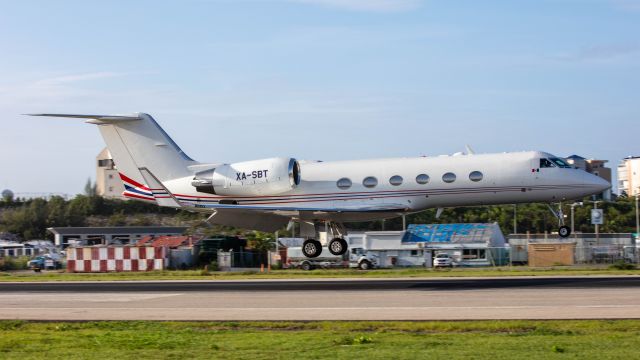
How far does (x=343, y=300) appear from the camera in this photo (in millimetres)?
25203

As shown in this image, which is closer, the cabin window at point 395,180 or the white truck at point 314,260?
the cabin window at point 395,180

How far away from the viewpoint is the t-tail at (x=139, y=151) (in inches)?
1393

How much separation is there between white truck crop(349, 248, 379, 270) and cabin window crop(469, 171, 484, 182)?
1874cm

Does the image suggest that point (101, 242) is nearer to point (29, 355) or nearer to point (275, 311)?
point (275, 311)

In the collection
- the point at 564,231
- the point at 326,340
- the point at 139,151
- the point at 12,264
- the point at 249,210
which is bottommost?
the point at 326,340

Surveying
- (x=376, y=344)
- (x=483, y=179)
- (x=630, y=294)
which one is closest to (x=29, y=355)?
(x=376, y=344)

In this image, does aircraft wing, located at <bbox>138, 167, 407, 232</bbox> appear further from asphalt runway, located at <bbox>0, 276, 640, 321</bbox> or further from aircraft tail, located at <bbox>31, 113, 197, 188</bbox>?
asphalt runway, located at <bbox>0, 276, 640, 321</bbox>

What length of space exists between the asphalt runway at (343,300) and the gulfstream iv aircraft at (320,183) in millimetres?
2817

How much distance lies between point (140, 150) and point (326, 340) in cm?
2024

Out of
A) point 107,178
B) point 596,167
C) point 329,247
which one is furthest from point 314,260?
point 596,167

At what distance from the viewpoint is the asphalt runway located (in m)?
21.6

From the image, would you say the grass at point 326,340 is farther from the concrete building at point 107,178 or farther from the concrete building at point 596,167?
the concrete building at point 107,178

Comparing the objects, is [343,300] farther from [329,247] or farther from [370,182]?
[329,247]

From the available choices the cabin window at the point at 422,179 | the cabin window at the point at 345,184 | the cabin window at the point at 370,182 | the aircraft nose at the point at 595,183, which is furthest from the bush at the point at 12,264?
the aircraft nose at the point at 595,183
